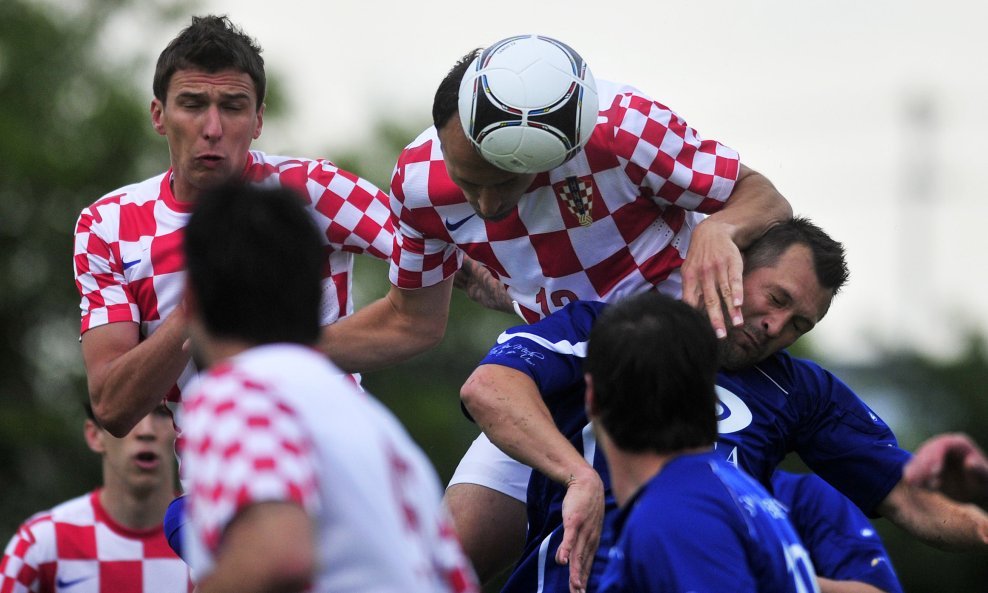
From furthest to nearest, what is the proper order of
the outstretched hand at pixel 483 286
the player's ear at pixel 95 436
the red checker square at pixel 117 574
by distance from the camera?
the player's ear at pixel 95 436 → the red checker square at pixel 117 574 → the outstretched hand at pixel 483 286

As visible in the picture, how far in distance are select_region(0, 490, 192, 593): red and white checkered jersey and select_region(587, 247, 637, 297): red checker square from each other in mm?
3220

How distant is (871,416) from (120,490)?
420 centimetres

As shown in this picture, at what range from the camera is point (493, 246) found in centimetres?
494

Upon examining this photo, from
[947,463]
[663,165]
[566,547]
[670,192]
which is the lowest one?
[566,547]

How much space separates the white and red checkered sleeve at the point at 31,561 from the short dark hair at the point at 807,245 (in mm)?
4237

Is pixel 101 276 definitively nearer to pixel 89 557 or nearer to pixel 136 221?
pixel 136 221

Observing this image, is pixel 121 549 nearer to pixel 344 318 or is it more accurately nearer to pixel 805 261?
pixel 344 318

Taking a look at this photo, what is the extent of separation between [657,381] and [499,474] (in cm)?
178

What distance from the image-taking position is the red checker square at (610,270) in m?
4.88

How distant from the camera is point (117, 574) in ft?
24.0

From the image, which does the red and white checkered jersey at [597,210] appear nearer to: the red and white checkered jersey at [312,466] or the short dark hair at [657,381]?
the short dark hair at [657,381]

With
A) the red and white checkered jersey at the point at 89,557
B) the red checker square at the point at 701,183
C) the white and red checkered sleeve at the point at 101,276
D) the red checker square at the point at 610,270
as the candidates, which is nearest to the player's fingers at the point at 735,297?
the red checker square at the point at 701,183

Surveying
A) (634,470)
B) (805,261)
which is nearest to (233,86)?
(805,261)

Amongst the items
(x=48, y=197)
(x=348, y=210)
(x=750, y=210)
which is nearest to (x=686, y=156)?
(x=750, y=210)
